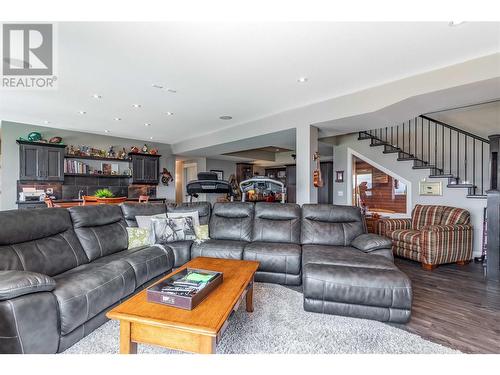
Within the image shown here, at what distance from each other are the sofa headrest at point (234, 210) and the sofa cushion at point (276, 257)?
0.70 m

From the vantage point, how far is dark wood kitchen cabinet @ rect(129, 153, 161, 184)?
729 cm

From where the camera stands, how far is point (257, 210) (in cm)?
358

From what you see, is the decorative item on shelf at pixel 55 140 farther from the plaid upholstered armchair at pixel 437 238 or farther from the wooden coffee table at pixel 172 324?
the plaid upholstered armchair at pixel 437 238

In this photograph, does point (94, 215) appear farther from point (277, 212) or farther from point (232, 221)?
point (277, 212)

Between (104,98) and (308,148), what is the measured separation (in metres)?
3.60

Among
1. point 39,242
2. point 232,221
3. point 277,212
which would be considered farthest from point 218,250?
point 39,242

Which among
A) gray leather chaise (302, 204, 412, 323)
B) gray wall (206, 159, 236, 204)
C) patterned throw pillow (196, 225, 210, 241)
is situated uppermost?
gray wall (206, 159, 236, 204)

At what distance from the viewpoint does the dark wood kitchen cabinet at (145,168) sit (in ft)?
23.9

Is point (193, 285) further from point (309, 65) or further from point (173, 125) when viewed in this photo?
point (173, 125)

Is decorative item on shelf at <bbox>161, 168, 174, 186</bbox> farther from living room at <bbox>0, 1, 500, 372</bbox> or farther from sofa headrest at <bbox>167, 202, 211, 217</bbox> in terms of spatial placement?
sofa headrest at <bbox>167, 202, 211, 217</bbox>

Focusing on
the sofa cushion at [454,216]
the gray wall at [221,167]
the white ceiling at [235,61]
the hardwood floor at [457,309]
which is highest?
the white ceiling at [235,61]

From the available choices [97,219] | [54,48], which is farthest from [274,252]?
[54,48]

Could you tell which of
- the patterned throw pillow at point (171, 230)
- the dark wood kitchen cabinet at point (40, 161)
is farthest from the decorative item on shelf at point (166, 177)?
the patterned throw pillow at point (171, 230)

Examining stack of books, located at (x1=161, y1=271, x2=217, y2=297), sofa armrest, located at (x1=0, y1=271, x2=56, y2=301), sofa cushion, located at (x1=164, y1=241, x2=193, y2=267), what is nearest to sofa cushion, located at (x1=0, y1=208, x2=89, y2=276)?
sofa armrest, located at (x1=0, y1=271, x2=56, y2=301)
